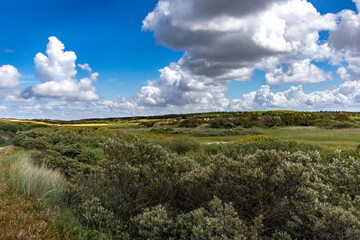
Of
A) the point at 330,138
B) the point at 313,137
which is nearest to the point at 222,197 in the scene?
the point at 330,138

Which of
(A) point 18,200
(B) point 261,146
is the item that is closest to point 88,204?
(A) point 18,200

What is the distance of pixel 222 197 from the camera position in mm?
5457

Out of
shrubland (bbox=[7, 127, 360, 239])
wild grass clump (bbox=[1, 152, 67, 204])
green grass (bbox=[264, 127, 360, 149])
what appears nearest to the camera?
shrubland (bbox=[7, 127, 360, 239])

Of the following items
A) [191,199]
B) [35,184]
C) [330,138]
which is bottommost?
[330,138]

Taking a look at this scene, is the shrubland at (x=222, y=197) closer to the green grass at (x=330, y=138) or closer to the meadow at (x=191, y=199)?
the meadow at (x=191, y=199)

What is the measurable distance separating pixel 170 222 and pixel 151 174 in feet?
6.84

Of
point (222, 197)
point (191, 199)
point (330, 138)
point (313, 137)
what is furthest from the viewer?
point (313, 137)

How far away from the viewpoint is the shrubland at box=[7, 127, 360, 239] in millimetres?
4210

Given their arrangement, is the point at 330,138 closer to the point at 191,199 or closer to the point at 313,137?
the point at 313,137

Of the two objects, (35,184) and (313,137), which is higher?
(35,184)

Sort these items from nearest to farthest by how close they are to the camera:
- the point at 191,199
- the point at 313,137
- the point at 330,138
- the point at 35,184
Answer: the point at 191,199
the point at 35,184
the point at 330,138
the point at 313,137

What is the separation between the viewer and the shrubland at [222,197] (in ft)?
13.8

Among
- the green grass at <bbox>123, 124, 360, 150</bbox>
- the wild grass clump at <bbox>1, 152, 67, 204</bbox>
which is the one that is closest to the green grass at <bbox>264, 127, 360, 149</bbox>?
the green grass at <bbox>123, 124, 360, 150</bbox>

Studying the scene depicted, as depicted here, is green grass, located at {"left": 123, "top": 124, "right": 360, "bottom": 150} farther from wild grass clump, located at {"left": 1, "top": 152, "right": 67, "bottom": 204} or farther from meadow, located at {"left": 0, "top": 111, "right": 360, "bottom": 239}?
wild grass clump, located at {"left": 1, "top": 152, "right": 67, "bottom": 204}
